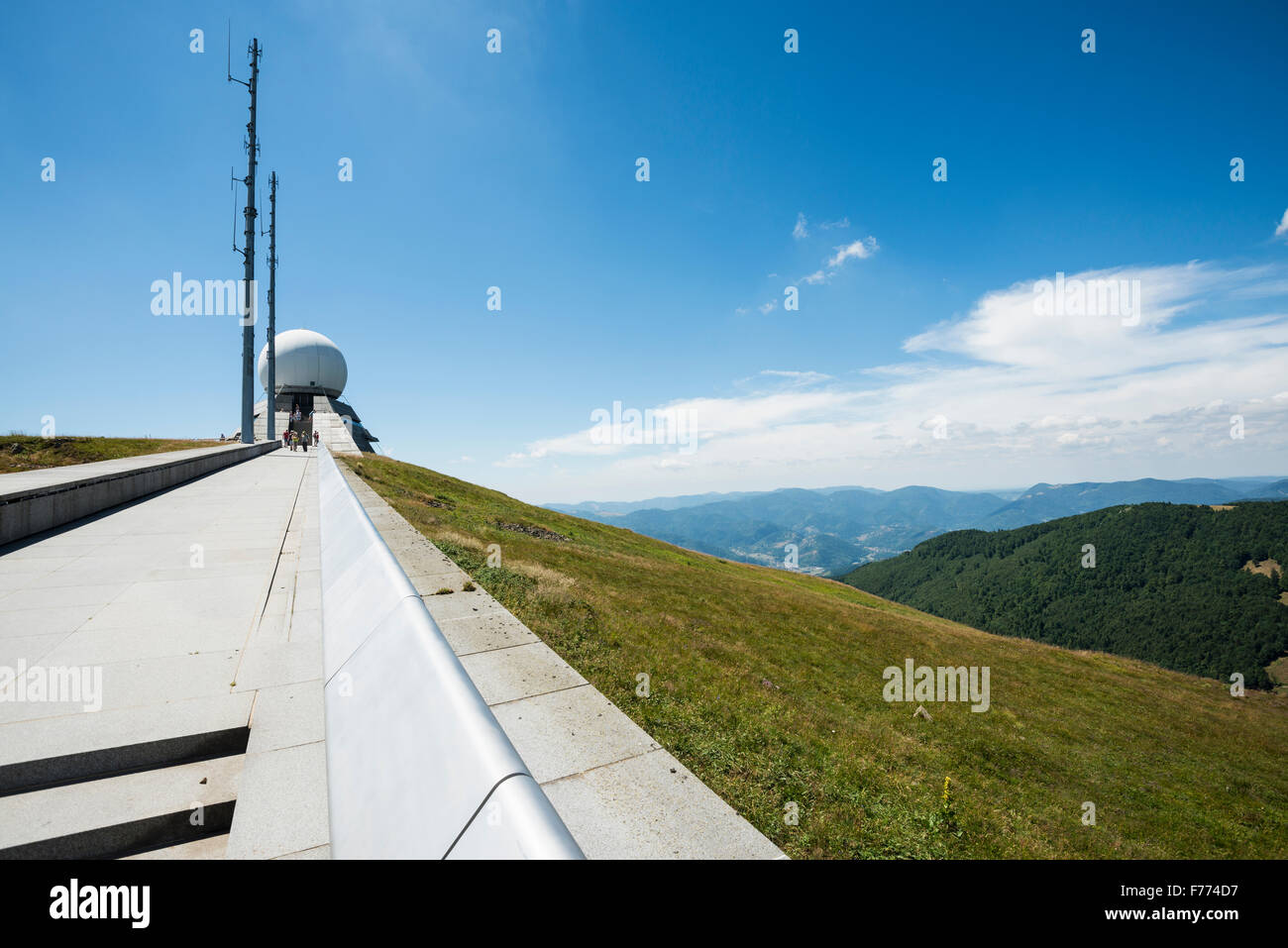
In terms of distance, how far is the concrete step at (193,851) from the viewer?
3.01 m

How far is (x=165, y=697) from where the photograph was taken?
4.23m

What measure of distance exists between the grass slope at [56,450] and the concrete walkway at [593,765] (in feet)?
83.9

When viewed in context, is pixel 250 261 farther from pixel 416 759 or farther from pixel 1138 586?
pixel 1138 586

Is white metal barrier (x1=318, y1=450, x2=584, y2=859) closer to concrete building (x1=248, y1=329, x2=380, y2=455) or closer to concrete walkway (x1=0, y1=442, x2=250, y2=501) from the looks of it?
concrete walkway (x1=0, y1=442, x2=250, y2=501)

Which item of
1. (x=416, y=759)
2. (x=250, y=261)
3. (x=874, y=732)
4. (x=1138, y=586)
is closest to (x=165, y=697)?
(x=416, y=759)

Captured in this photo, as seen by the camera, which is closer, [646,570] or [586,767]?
[586,767]

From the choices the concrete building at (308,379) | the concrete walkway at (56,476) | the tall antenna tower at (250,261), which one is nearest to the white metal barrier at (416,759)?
the concrete walkway at (56,476)

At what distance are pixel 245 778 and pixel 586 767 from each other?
7.82ft

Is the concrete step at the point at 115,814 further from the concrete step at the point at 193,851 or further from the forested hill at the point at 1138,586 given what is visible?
the forested hill at the point at 1138,586

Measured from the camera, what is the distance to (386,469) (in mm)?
33781

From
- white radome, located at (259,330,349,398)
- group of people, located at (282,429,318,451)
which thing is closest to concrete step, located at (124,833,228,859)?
group of people, located at (282,429,318,451)

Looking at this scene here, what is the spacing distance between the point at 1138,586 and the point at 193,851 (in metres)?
214
